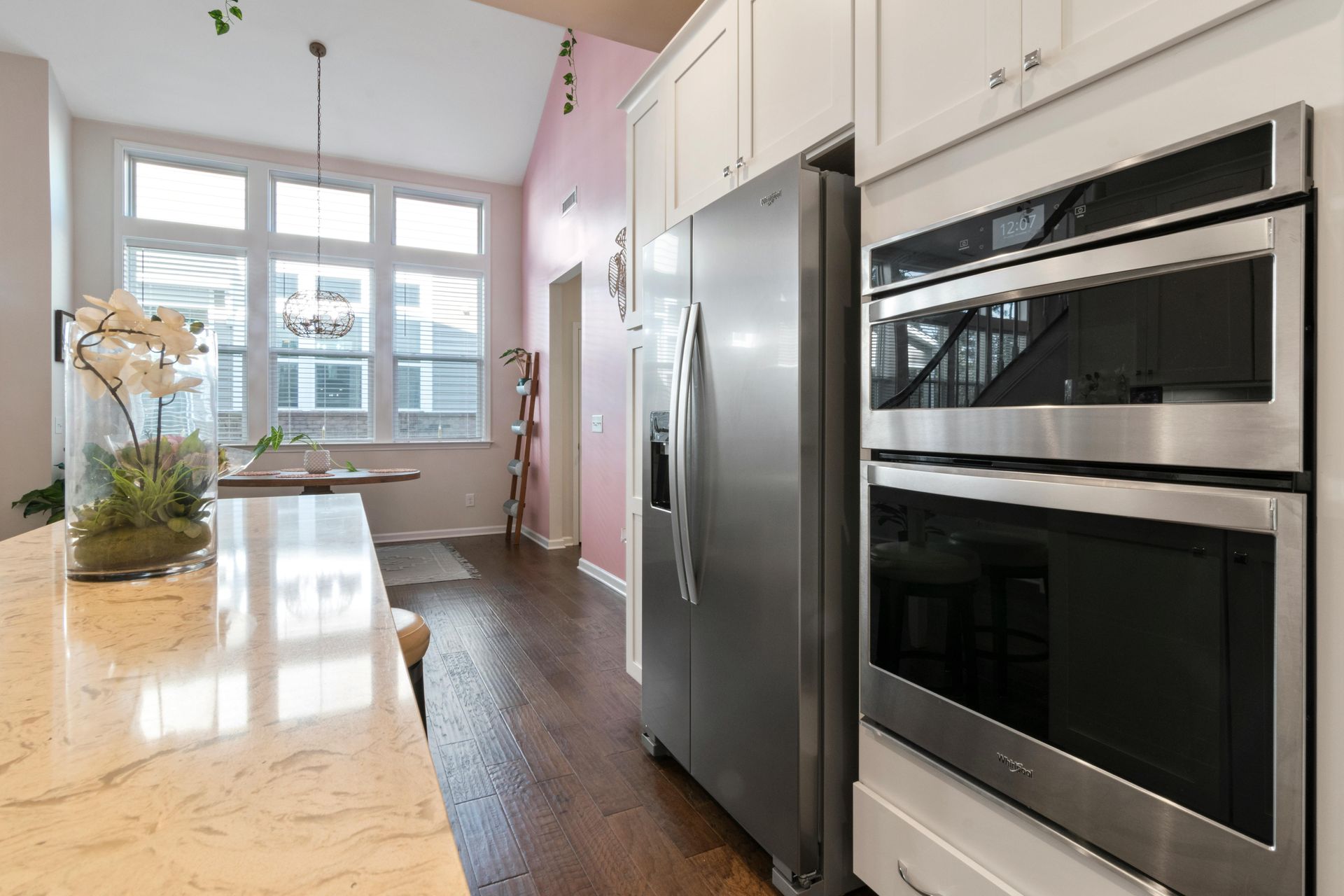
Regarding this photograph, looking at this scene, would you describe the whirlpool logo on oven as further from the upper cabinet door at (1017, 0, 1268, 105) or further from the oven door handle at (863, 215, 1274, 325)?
the upper cabinet door at (1017, 0, 1268, 105)

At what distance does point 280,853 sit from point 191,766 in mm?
159

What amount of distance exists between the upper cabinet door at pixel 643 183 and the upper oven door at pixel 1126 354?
1.28 meters

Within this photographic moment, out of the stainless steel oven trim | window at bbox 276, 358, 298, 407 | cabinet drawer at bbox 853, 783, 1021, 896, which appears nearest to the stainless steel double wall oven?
the stainless steel oven trim

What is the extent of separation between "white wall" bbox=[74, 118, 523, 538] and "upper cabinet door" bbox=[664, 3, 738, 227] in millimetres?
4651

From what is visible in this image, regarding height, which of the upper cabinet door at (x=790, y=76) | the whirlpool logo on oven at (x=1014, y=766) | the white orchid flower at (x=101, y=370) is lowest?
the whirlpool logo on oven at (x=1014, y=766)

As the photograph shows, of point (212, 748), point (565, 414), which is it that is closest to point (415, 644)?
point (212, 748)

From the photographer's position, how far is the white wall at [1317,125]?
0.79m

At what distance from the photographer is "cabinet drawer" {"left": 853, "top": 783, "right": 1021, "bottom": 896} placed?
123 centimetres

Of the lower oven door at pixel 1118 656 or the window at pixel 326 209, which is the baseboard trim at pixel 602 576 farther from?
the window at pixel 326 209

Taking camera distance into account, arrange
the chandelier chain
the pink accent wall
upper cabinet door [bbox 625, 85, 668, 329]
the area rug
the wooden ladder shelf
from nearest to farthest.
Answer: upper cabinet door [bbox 625, 85, 668, 329] < the pink accent wall < the area rug < the chandelier chain < the wooden ladder shelf

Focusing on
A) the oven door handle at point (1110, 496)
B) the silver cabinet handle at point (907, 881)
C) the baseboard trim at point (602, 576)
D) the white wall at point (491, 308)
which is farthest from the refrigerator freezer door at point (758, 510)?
the white wall at point (491, 308)

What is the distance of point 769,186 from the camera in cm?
160

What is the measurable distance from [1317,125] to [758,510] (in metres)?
1.14

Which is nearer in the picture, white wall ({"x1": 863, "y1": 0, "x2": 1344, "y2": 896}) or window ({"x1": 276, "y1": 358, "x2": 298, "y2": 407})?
white wall ({"x1": 863, "y1": 0, "x2": 1344, "y2": 896})
